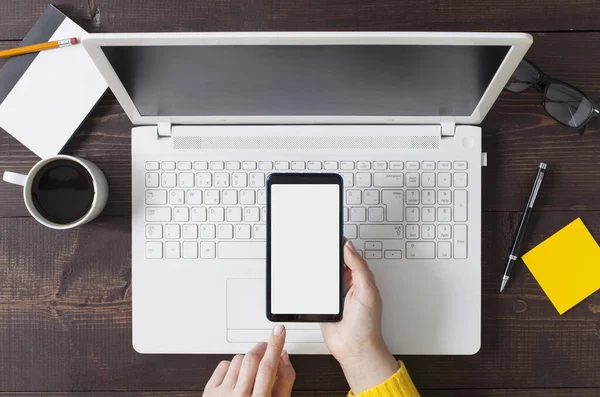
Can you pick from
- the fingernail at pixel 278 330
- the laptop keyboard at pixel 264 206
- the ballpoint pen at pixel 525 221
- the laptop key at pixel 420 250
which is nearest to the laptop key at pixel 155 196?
the laptop keyboard at pixel 264 206

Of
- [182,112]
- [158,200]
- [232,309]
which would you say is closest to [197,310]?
[232,309]

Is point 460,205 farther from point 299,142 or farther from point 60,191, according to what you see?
point 60,191

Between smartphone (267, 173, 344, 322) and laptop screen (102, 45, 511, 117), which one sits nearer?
laptop screen (102, 45, 511, 117)

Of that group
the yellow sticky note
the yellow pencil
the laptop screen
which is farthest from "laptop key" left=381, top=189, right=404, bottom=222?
the yellow pencil

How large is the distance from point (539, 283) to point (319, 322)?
1.08 ft

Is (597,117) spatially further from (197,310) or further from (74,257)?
(74,257)

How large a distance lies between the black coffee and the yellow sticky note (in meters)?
0.62

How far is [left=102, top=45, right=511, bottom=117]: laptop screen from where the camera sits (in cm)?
48

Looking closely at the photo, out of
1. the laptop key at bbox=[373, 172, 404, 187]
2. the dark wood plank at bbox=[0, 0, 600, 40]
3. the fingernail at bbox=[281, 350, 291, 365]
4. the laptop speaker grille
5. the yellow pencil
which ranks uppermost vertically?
the dark wood plank at bbox=[0, 0, 600, 40]

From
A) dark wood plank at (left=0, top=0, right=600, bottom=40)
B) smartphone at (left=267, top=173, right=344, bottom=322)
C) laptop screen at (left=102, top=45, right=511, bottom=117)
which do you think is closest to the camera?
laptop screen at (left=102, top=45, right=511, bottom=117)

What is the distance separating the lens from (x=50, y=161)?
0.65 meters

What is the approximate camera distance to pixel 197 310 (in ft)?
2.19

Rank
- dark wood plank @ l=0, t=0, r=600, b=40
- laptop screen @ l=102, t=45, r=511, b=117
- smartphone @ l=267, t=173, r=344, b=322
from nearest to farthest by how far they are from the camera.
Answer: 1. laptop screen @ l=102, t=45, r=511, b=117
2. smartphone @ l=267, t=173, r=344, b=322
3. dark wood plank @ l=0, t=0, r=600, b=40

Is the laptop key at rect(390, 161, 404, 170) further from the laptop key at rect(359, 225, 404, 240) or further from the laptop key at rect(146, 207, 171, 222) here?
the laptop key at rect(146, 207, 171, 222)
